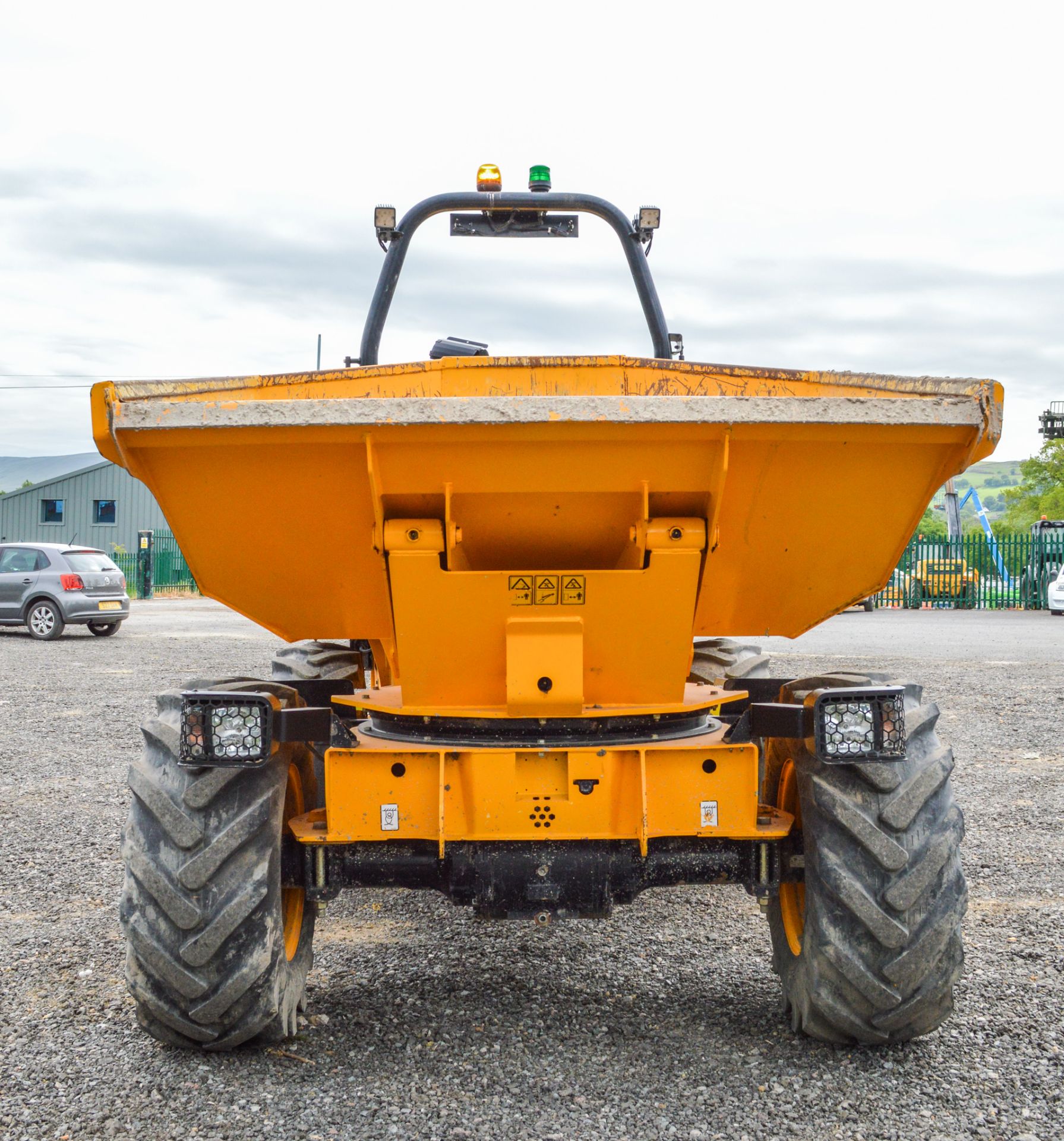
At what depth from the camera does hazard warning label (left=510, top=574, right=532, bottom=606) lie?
302 cm

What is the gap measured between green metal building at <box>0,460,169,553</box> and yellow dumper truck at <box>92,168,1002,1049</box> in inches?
1681

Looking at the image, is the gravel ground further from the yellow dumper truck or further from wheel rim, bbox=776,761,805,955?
wheel rim, bbox=776,761,805,955

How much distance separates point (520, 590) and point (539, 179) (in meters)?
2.08

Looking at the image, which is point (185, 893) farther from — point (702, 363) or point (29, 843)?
point (29, 843)

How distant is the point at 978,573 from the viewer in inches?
1155

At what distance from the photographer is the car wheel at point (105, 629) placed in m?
17.9

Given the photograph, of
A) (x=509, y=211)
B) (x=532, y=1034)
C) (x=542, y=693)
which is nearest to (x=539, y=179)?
(x=509, y=211)

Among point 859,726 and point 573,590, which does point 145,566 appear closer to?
point 573,590

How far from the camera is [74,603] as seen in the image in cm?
1723

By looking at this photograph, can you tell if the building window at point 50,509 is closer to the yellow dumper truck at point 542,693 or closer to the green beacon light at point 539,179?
the green beacon light at point 539,179

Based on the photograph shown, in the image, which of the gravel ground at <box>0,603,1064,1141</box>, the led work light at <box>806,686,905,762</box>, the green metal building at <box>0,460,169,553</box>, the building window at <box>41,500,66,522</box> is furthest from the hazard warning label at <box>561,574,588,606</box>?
the building window at <box>41,500,66,522</box>

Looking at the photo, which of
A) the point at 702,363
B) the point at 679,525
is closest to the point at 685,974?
the point at 679,525

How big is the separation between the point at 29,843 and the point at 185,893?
308cm

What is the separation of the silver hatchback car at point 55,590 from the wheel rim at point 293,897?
1521cm
